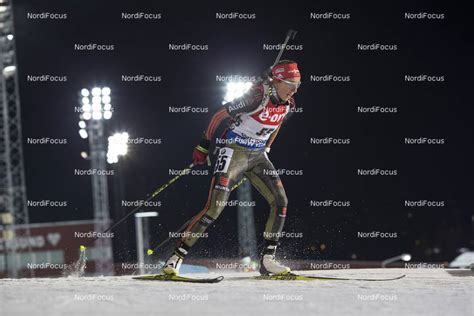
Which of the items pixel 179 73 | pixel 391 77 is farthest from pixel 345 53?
pixel 179 73

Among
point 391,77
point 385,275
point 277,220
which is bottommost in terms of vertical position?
point 385,275

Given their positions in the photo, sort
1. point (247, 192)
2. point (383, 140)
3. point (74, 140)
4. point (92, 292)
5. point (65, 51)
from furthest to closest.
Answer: point (74, 140), point (383, 140), point (65, 51), point (247, 192), point (92, 292)

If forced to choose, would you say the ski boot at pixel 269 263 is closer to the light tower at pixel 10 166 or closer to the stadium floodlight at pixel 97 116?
the stadium floodlight at pixel 97 116

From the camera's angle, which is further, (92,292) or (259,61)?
(259,61)

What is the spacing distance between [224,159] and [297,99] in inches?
685

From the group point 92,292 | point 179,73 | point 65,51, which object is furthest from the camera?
point 179,73

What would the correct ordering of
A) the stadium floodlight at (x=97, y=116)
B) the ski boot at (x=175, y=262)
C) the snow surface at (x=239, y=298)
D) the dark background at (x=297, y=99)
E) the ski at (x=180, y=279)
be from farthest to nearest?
the dark background at (x=297, y=99), the stadium floodlight at (x=97, y=116), the ski boot at (x=175, y=262), the ski at (x=180, y=279), the snow surface at (x=239, y=298)

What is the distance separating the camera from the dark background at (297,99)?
68.4 ft

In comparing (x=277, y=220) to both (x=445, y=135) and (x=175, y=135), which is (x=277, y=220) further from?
(x=445, y=135)

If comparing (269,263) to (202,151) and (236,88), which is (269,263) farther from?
(236,88)

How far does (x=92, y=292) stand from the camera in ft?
18.2

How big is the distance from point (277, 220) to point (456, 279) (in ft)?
6.80

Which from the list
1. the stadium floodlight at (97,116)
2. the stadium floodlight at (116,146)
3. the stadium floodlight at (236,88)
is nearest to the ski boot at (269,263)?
the stadium floodlight at (236,88)

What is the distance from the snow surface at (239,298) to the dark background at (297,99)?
40.0 ft
